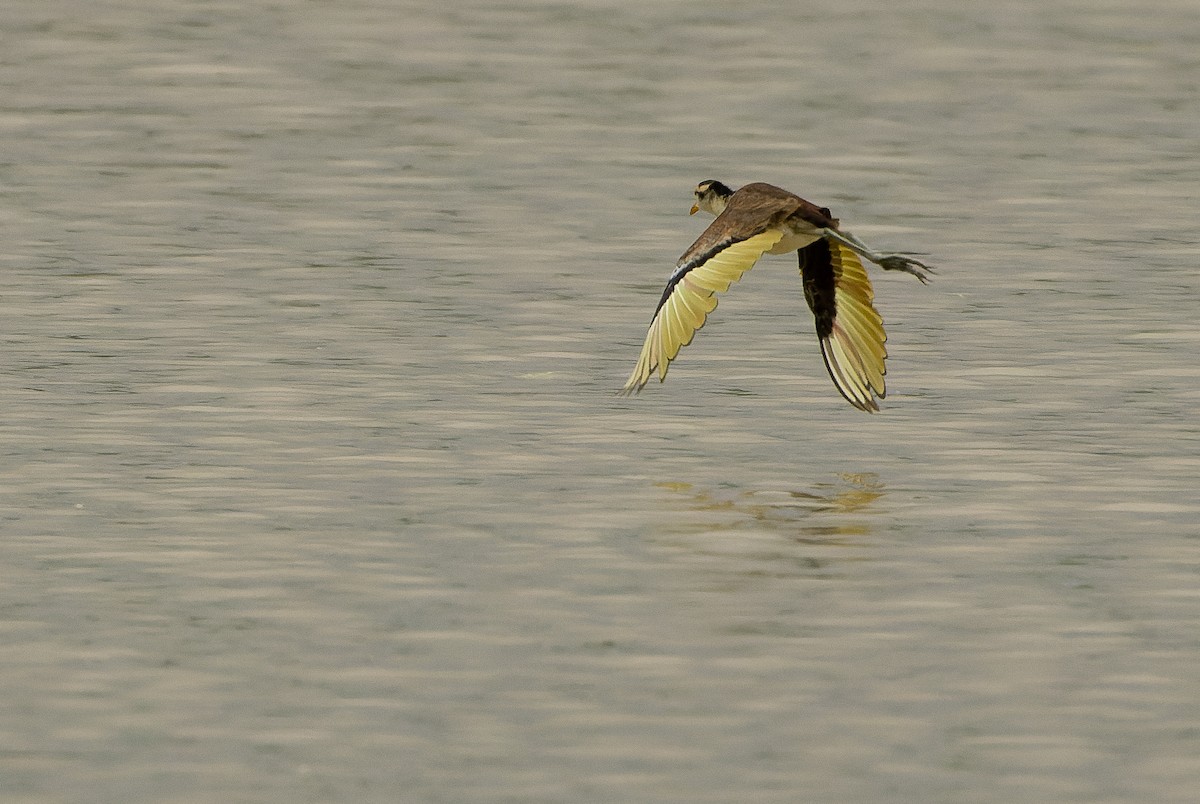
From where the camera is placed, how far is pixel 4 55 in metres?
25.0

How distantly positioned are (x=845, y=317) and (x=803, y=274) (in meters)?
0.34

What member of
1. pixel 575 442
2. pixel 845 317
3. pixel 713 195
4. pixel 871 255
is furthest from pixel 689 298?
pixel 713 195

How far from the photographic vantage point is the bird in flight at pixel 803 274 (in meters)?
11.6

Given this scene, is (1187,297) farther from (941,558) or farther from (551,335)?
(941,558)

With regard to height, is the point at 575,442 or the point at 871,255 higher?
the point at 871,255

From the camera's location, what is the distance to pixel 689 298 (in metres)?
11.7

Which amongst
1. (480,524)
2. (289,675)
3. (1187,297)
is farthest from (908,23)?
(289,675)

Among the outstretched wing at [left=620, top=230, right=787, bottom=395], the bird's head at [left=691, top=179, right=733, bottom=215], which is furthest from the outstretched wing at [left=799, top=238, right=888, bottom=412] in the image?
the outstretched wing at [left=620, top=230, right=787, bottom=395]

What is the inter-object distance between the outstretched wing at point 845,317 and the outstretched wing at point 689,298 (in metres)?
1.06

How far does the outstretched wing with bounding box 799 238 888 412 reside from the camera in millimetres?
13133

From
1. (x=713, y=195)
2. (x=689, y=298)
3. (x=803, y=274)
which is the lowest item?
(x=803, y=274)

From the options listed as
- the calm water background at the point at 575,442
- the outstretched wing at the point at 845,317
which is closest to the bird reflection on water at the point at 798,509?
the calm water background at the point at 575,442

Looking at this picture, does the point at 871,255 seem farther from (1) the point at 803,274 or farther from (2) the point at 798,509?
(2) the point at 798,509

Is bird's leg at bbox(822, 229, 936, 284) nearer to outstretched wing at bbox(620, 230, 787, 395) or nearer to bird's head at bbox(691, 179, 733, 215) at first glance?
outstretched wing at bbox(620, 230, 787, 395)
